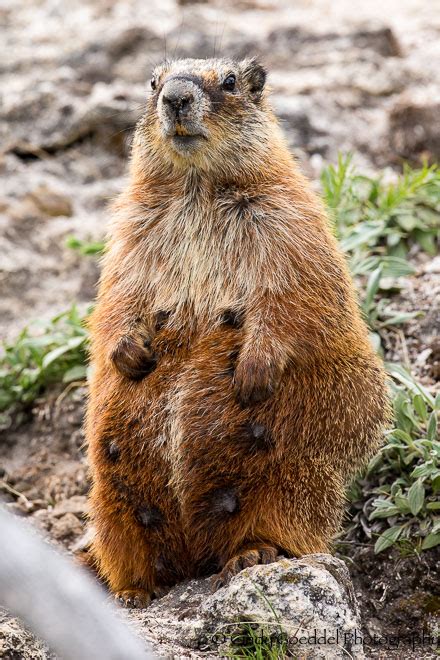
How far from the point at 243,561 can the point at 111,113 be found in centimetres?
486

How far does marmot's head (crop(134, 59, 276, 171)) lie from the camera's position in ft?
15.2

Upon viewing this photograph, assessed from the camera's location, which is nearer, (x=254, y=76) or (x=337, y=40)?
(x=254, y=76)

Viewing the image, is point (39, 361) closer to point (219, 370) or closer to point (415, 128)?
point (219, 370)

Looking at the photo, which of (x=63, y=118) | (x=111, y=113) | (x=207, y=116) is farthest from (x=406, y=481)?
(x=63, y=118)

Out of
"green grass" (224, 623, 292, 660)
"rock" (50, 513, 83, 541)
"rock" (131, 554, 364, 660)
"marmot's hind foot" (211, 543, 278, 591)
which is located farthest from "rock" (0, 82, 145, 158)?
"green grass" (224, 623, 292, 660)

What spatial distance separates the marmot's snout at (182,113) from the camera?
15.1ft

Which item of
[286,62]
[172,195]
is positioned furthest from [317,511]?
[286,62]

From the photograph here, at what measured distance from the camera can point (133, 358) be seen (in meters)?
4.46

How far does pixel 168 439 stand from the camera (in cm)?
435

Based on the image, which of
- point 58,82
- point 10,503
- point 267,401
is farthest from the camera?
point 58,82

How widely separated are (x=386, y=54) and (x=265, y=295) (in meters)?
4.78

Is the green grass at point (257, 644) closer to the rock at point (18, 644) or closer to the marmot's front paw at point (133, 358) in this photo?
the rock at point (18, 644)

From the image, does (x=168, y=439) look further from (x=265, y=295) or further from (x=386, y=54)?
(x=386, y=54)

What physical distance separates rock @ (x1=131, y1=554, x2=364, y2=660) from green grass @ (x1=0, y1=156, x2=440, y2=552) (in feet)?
4.23
